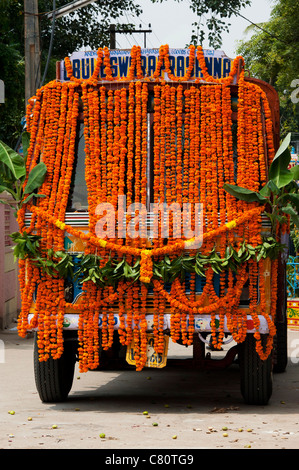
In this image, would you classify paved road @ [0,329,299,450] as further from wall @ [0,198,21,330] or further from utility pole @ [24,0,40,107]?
utility pole @ [24,0,40,107]

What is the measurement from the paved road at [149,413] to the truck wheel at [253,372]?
171 mm

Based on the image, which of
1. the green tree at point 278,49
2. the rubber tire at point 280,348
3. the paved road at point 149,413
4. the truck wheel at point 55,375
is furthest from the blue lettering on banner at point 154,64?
the green tree at point 278,49

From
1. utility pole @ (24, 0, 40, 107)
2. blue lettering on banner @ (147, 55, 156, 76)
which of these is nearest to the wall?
utility pole @ (24, 0, 40, 107)

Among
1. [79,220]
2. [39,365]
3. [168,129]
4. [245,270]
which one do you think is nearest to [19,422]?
[39,365]

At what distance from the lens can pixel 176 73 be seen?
314 inches

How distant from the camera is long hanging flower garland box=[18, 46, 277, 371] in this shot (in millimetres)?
7613

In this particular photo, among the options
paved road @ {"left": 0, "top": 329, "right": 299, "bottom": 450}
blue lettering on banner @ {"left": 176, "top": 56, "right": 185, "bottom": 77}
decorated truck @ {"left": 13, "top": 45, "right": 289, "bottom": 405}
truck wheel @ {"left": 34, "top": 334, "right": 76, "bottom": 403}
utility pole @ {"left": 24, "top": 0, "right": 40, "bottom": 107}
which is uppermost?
utility pole @ {"left": 24, "top": 0, "right": 40, "bottom": 107}

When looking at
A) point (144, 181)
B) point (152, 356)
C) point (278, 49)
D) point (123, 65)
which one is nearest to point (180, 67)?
point (123, 65)

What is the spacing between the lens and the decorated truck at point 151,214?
24.9 feet

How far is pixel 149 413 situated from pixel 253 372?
1012 mm

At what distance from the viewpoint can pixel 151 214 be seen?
773 cm

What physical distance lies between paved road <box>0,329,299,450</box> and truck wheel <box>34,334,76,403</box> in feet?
0.40

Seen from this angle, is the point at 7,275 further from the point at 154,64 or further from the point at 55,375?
the point at 154,64

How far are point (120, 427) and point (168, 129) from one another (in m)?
2.70
